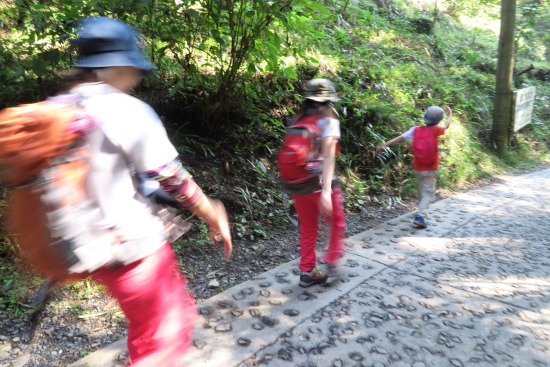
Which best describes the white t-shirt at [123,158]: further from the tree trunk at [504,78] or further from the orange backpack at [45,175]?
the tree trunk at [504,78]

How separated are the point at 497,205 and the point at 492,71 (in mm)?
9571

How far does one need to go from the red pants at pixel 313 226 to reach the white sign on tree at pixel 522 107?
30.0 feet

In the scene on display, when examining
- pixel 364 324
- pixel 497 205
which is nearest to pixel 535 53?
pixel 497 205

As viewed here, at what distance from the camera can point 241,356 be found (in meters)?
2.66

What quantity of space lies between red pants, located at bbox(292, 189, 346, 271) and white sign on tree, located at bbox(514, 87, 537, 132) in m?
9.15

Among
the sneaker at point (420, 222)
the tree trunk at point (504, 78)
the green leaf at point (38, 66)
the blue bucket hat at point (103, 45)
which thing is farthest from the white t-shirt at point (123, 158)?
the tree trunk at point (504, 78)

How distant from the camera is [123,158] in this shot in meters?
1.55

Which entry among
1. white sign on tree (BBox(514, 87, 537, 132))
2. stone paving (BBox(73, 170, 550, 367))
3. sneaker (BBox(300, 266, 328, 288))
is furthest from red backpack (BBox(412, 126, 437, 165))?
white sign on tree (BBox(514, 87, 537, 132))

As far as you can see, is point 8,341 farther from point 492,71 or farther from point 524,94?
point 492,71

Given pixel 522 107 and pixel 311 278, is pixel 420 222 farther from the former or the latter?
pixel 522 107

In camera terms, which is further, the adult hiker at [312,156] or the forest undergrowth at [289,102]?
the forest undergrowth at [289,102]

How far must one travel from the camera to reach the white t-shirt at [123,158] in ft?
4.86

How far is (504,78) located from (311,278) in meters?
9.15

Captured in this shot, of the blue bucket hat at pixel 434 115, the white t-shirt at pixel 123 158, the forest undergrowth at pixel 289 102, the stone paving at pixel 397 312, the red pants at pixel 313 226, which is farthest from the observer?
the blue bucket hat at pixel 434 115
